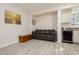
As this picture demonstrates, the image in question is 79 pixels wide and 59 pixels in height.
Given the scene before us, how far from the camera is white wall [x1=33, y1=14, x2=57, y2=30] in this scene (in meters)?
9.25

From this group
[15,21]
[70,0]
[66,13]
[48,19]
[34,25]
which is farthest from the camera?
[34,25]

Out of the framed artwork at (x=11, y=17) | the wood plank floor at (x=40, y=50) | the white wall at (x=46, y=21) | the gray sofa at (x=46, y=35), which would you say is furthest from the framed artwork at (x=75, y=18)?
the framed artwork at (x=11, y=17)

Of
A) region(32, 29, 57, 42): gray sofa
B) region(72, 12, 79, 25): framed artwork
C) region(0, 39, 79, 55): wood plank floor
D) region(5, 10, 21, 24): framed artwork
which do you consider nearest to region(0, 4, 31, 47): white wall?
region(5, 10, 21, 24): framed artwork

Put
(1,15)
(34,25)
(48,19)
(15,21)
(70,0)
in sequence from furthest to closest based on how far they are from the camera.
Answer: (34,25)
(48,19)
(15,21)
(1,15)
(70,0)

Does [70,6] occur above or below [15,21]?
above

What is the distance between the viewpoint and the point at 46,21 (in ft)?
31.7

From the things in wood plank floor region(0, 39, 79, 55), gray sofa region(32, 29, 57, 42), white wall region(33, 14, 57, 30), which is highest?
white wall region(33, 14, 57, 30)

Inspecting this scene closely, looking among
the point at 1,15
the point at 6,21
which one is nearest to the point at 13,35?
the point at 6,21

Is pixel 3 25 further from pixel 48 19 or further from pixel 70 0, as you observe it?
pixel 48 19

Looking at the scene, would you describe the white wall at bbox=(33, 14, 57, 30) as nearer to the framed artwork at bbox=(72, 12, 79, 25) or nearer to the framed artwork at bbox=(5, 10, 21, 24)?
the framed artwork at bbox=(72, 12, 79, 25)

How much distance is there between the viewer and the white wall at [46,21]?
9.25 m

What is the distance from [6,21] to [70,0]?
379 centimetres

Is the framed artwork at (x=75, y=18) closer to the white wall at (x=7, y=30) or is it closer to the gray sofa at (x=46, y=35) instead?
the gray sofa at (x=46, y=35)

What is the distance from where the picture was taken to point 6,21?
229 inches
